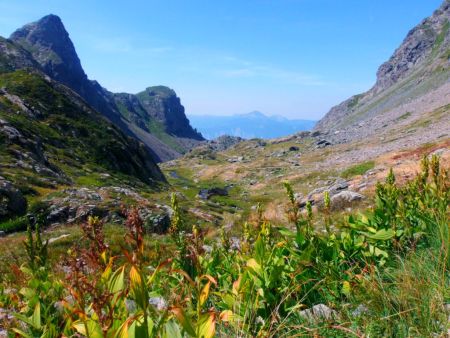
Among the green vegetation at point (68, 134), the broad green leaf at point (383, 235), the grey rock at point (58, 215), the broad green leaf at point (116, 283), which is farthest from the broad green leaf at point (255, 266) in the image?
the green vegetation at point (68, 134)

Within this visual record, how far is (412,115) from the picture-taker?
4240 inches

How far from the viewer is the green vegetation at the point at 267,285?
9.50 feet

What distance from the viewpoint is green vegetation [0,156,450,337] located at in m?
2.89

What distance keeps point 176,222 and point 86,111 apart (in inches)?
3336

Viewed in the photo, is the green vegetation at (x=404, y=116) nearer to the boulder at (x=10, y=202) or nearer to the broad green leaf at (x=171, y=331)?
the boulder at (x=10, y=202)

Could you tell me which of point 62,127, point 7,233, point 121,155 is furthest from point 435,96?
point 7,233

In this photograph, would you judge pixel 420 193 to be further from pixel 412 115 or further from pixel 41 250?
pixel 412 115

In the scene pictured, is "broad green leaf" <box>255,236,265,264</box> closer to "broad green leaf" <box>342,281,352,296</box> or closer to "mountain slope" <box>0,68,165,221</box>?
"broad green leaf" <box>342,281,352,296</box>

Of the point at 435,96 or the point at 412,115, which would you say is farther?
the point at 435,96

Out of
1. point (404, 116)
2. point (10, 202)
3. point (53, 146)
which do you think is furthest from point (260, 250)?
point (404, 116)

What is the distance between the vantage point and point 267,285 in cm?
451

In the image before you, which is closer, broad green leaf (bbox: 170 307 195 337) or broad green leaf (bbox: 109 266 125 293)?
broad green leaf (bbox: 170 307 195 337)

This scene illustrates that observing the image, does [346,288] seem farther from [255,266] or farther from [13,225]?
[13,225]

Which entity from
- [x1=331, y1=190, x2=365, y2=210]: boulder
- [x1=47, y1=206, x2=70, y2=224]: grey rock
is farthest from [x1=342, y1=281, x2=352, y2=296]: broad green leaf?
[x1=47, y1=206, x2=70, y2=224]: grey rock
